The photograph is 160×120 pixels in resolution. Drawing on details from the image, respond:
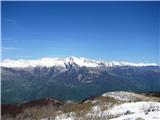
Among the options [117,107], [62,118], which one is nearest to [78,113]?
[62,118]

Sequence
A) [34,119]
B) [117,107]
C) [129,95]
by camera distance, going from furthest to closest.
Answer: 1. [129,95]
2. [34,119]
3. [117,107]

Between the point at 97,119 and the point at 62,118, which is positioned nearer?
the point at 97,119

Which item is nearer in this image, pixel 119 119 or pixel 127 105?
pixel 119 119

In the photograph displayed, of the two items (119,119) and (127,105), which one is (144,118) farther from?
(127,105)

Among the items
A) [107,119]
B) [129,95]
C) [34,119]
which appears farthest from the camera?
[129,95]

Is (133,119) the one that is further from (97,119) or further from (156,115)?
(97,119)

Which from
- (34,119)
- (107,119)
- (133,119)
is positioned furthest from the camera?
(34,119)

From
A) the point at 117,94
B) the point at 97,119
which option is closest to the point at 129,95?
the point at 117,94

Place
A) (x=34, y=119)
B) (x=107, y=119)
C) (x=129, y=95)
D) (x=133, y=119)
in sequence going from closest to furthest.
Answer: (x=133, y=119), (x=107, y=119), (x=34, y=119), (x=129, y=95)
